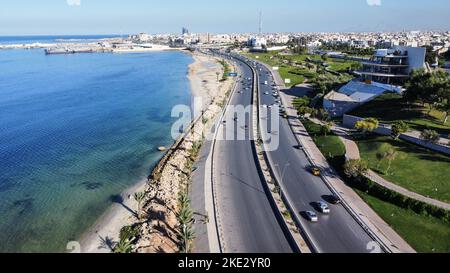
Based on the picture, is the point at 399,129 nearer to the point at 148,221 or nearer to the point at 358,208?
the point at 358,208

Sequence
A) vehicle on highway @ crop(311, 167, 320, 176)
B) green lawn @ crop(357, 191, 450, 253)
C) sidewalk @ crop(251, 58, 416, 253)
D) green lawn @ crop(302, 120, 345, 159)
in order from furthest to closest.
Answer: green lawn @ crop(302, 120, 345, 159) < vehicle on highway @ crop(311, 167, 320, 176) < sidewalk @ crop(251, 58, 416, 253) < green lawn @ crop(357, 191, 450, 253)

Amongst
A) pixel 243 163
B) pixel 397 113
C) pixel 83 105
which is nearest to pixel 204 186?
pixel 243 163

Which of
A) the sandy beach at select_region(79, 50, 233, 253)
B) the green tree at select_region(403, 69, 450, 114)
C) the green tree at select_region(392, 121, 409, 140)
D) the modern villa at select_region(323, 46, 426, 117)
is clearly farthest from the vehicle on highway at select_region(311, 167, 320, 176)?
the modern villa at select_region(323, 46, 426, 117)

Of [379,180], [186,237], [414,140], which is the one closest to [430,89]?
[414,140]

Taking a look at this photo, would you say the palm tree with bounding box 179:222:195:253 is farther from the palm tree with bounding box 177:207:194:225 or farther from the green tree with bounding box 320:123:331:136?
the green tree with bounding box 320:123:331:136

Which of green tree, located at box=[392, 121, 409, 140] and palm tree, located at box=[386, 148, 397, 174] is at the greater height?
green tree, located at box=[392, 121, 409, 140]

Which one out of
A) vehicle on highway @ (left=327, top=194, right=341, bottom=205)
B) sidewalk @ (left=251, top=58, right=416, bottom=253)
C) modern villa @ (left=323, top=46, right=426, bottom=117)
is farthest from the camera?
modern villa @ (left=323, top=46, right=426, bottom=117)
